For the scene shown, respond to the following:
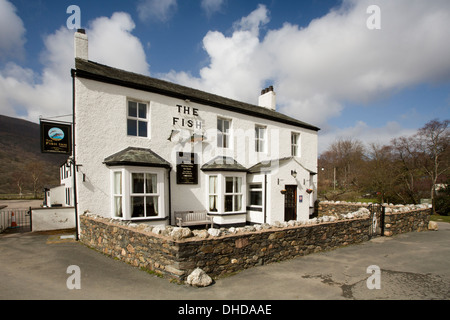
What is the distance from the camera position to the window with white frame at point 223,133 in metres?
12.6

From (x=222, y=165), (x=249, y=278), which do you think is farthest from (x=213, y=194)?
(x=249, y=278)

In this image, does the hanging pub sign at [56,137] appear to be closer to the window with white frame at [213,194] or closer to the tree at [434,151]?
the window with white frame at [213,194]

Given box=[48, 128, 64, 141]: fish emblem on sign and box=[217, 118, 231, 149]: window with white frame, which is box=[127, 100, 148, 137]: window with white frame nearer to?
box=[48, 128, 64, 141]: fish emblem on sign

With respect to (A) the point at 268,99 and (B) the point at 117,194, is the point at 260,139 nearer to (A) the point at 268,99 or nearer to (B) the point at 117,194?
(A) the point at 268,99

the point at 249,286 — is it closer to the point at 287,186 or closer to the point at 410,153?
the point at 287,186

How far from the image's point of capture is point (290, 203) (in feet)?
43.0

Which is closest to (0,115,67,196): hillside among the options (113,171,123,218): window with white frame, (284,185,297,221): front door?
(113,171,123,218): window with white frame

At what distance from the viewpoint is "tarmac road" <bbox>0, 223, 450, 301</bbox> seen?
175 inches

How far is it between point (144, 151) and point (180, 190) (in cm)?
240

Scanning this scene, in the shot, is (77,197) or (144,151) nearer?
(77,197)

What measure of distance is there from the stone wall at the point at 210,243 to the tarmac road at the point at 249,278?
0.78 feet
